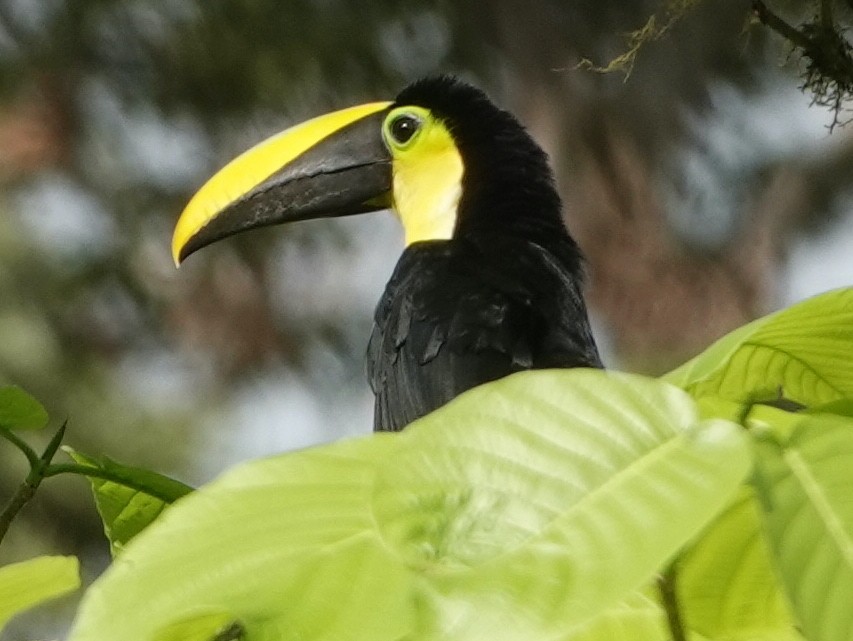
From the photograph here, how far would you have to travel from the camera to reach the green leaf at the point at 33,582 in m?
0.24

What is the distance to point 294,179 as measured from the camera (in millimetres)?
1139

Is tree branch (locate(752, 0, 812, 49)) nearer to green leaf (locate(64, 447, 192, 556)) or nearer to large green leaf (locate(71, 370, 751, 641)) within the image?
green leaf (locate(64, 447, 192, 556))

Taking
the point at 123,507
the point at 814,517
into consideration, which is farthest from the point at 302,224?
the point at 814,517

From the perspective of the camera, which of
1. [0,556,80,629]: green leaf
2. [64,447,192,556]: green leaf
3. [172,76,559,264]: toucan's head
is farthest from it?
[172,76,559,264]: toucan's head

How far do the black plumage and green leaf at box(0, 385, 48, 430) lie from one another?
53 centimetres

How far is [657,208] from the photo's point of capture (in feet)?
5.38

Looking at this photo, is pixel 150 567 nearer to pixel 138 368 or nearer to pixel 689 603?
pixel 689 603

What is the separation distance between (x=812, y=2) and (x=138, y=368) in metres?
1.04

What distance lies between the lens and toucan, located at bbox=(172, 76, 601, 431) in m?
0.87

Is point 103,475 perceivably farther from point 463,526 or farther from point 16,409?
point 463,526

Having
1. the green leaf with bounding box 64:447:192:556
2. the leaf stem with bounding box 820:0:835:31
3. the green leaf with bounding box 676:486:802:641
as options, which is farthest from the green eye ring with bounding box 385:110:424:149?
the green leaf with bounding box 676:486:802:641

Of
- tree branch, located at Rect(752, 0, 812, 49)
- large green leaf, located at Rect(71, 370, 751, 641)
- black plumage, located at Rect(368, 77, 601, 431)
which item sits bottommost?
black plumage, located at Rect(368, 77, 601, 431)

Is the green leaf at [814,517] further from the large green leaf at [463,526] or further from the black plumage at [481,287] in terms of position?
the black plumage at [481,287]

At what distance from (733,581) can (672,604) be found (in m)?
0.04
